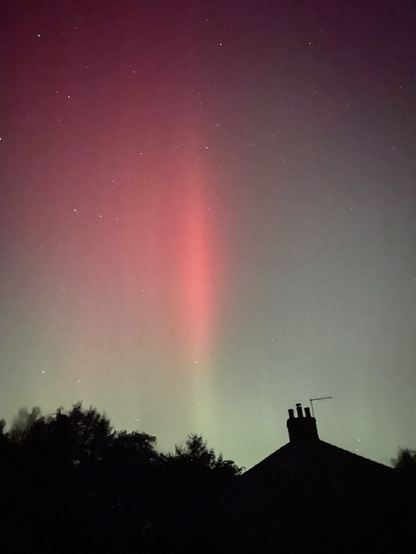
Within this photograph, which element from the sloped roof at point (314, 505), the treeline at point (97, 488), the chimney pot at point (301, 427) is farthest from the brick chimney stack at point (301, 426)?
the treeline at point (97, 488)

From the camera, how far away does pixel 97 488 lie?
29.2m

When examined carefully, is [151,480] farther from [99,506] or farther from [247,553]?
[247,553]

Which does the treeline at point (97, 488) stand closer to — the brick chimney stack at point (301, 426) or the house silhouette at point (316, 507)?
the house silhouette at point (316, 507)

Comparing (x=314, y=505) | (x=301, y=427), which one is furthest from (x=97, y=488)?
(x=314, y=505)

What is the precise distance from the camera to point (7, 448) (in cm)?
3072

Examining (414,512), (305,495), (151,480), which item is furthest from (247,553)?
(151,480)

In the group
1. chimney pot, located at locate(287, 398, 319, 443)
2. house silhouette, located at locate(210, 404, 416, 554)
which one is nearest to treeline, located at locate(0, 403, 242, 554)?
house silhouette, located at locate(210, 404, 416, 554)

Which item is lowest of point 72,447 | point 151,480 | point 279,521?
point 279,521

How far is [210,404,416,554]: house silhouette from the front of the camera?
15648 millimetres

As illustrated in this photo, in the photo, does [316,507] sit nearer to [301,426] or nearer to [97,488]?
[301,426]

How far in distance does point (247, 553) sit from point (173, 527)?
7.47m

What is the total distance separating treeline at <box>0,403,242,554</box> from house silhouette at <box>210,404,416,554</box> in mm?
1836

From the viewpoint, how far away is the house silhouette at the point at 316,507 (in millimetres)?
15648

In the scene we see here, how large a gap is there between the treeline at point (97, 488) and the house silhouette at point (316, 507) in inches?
72.3
